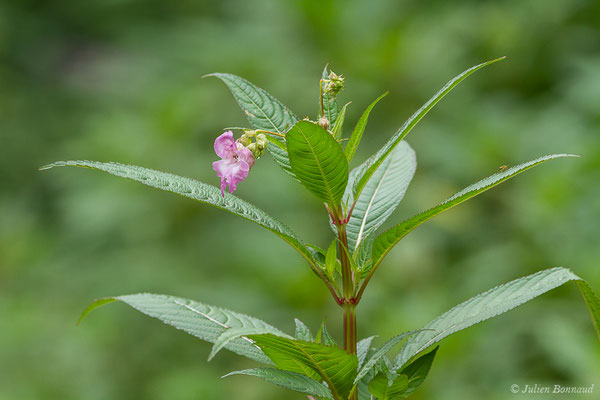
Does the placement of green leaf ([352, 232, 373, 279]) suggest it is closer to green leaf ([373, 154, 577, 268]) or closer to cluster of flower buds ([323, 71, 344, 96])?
green leaf ([373, 154, 577, 268])

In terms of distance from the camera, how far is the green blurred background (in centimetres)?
221

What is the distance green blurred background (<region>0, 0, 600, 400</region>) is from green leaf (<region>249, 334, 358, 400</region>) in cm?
120

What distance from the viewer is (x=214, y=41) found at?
3637 mm

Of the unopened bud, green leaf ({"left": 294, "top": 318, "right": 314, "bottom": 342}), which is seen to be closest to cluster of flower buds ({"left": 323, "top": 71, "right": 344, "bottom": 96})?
the unopened bud

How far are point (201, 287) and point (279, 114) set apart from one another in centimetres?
188

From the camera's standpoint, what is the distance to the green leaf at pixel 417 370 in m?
0.78

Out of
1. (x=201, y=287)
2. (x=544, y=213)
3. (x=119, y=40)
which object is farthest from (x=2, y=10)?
(x=544, y=213)

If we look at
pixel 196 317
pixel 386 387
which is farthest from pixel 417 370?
pixel 196 317

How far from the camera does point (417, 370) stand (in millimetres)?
792

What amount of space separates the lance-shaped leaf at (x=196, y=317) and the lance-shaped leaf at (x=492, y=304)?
0.20m

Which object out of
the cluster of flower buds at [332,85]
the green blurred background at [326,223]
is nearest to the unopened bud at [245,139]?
the cluster of flower buds at [332,85]

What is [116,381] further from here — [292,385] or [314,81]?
[292,385]

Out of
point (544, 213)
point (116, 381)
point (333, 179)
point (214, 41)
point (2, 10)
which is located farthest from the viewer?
point (2, 10)

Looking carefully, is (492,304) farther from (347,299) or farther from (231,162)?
(231,162)
